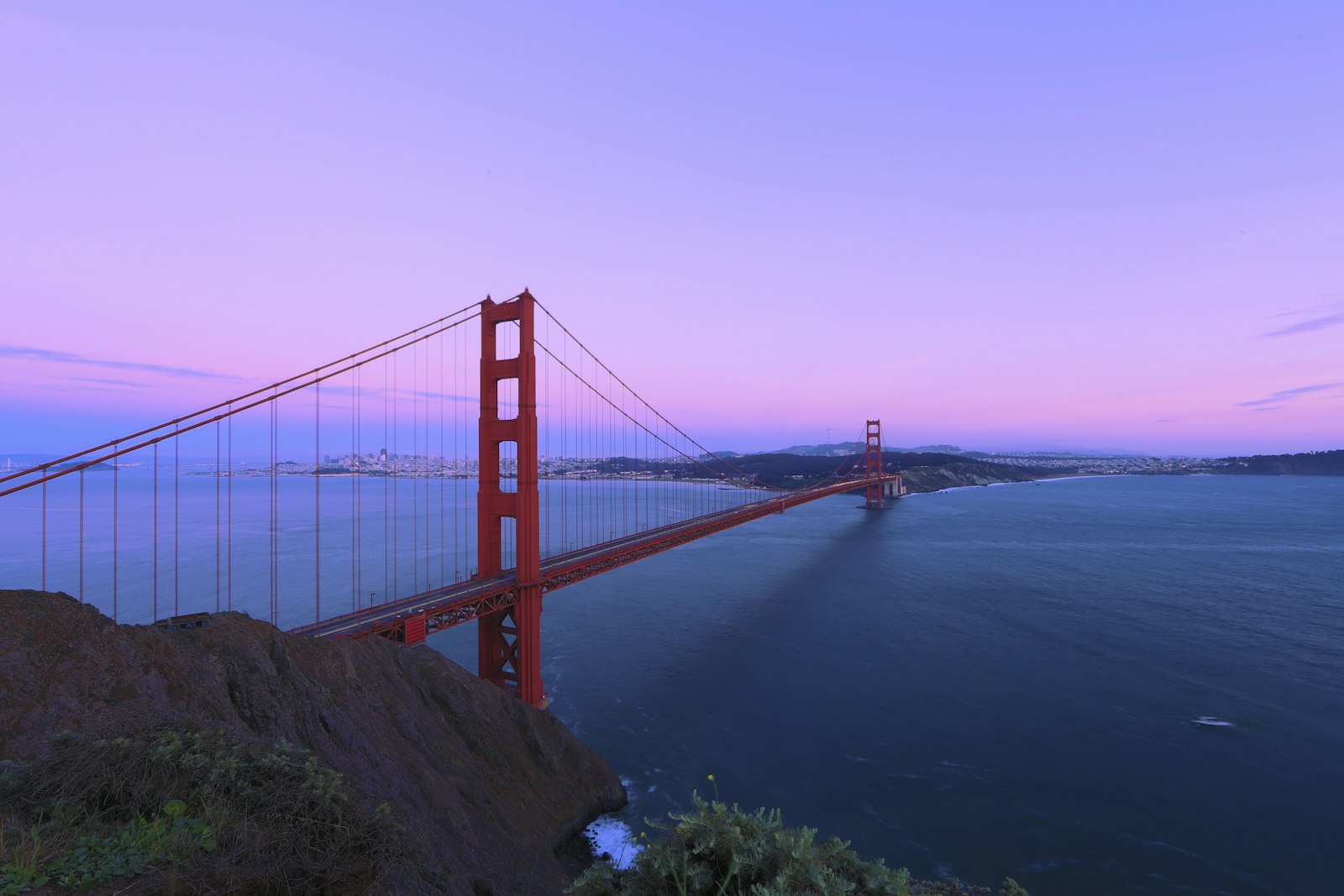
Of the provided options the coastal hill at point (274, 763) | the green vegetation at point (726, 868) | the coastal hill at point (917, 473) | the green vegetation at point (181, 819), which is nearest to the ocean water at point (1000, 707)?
the coastal hill at point (274, 763)

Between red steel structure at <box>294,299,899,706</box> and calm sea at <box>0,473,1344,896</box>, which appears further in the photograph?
red steel structure at <box>294,299,899,706</box>

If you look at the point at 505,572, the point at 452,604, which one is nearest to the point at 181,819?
the point at 452,604

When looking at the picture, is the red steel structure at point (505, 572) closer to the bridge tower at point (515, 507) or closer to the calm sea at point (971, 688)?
the bridge tower at point (515, 507)

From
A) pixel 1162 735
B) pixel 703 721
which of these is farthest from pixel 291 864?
pixel 1162 735

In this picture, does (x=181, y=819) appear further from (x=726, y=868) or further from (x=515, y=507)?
(x=515, y=507)

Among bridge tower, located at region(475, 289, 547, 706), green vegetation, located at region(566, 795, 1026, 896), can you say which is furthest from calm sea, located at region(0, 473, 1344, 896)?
green vegetation, located at region(566, 795, 1026, 896)

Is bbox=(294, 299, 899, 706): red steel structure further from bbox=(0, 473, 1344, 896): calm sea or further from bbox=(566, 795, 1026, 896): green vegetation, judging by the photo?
bbox=(566, 795, 1026, 896): green vegetation
